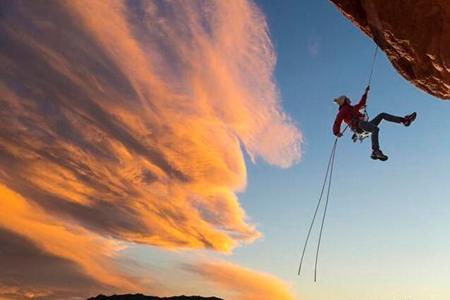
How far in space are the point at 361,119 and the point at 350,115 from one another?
1.32 ft

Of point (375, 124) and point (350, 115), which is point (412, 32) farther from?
point (350, 115)

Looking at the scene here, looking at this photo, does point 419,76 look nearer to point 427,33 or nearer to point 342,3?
point 427,33

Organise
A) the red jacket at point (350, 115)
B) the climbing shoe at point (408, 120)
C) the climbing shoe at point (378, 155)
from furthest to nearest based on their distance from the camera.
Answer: the red jacket at point (350, 115) → the climbing shoe at point (408, 120) → the climbing shoe at point (378, 155)

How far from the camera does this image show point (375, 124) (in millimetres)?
15922

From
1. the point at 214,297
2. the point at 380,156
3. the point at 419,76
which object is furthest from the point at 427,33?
the point at 214,297

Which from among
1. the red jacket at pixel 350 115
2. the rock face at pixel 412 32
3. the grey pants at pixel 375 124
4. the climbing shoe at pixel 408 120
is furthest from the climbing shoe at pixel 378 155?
the rock face at pixel 412 32

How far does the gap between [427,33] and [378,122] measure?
316 cm

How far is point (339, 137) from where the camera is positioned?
16.8 metres

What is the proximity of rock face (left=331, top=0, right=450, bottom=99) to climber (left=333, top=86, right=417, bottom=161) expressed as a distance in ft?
6.47

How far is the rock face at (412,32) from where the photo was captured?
14.8 metres

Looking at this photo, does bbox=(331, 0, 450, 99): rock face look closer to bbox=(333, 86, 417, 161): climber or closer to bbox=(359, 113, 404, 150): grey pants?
bbox=(333, 86, 417, 161): climber

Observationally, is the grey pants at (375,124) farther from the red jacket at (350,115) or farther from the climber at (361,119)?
the red jacket at (350,115)

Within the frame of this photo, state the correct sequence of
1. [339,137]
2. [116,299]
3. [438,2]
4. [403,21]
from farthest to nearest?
[116,299], [339,137], [403,21], [438,2]

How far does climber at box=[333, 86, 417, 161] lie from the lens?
15.7 metres
